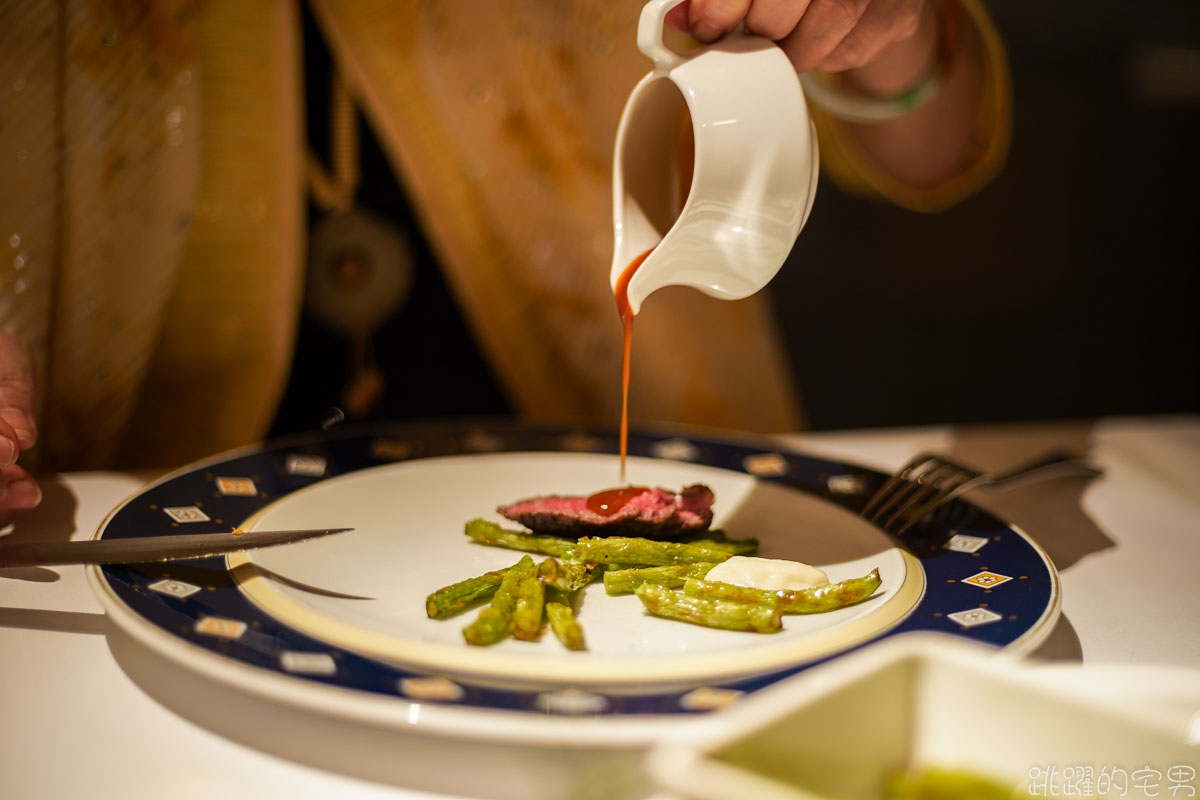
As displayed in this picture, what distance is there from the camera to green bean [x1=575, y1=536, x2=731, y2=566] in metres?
1.40

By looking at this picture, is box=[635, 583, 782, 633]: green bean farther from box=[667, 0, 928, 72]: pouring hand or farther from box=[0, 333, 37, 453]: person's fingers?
box=[0, 333, 37, 453]: person's fingers

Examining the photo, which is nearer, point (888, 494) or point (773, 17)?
point (773, 17)

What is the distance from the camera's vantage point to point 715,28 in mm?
1280

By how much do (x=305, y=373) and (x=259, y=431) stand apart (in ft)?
0.82

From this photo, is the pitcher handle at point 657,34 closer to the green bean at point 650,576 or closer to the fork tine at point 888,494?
the green bean at point 650,576

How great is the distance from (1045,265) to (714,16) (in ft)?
21.9

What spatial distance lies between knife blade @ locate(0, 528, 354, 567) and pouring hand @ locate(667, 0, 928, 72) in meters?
0.94

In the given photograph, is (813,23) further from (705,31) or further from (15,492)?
(15,492)

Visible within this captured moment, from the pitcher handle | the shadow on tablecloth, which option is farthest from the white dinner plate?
the pitcher handle

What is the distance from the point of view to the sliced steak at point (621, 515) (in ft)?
4.82

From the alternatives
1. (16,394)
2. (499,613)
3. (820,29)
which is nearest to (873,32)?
(820,29)

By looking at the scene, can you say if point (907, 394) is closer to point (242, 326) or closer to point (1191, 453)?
point (1191, 453)

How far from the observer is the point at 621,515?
146 centimetres

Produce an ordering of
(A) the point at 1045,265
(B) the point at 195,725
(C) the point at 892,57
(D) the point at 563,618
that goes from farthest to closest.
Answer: (A) the point at 1045,265, (C) the point at 892,57, (D) the point at 563,618, (B) the point at 195,725
